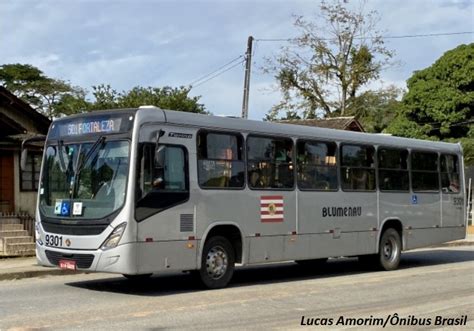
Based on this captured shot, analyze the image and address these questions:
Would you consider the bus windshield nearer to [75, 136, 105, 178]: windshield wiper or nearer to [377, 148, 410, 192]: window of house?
[75, 136, 105, 178]: windshield wiper

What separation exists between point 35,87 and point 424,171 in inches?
1649

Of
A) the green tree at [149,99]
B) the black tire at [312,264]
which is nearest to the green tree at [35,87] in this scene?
the green tree at [149,99]

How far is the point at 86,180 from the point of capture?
11.2 metres

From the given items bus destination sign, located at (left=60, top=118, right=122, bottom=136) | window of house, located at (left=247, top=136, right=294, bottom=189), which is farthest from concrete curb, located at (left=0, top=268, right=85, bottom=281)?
window of house, located at (left=247, top=136, right=294, bottom=189)

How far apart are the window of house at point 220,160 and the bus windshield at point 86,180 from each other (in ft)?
4.85

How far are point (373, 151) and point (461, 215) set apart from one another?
4292 millimetres

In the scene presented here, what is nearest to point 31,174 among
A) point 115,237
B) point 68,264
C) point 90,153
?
point 90,153

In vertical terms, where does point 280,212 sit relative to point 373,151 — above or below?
below

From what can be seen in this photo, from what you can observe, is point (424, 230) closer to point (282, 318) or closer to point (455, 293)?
point (455, 293)

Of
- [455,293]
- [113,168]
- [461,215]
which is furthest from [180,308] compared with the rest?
[461,215]

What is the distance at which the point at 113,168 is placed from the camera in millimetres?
10945

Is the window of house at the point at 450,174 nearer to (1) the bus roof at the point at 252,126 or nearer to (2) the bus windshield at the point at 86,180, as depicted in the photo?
(1) the bus roof at the point at 252,126

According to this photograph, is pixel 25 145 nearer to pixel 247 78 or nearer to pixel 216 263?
pixel 216 263

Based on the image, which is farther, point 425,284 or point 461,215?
point 461,215
